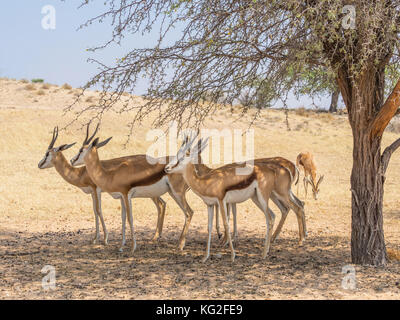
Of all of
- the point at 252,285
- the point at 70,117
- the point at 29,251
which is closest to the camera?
the point at 252,285

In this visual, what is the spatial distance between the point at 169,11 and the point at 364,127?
122 inches

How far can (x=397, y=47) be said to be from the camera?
6746 mm

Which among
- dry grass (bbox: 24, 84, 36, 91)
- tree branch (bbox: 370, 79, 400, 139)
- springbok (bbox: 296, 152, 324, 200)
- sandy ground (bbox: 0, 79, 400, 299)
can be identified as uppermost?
dry grass (bbox: 24, 84, 36, 91)

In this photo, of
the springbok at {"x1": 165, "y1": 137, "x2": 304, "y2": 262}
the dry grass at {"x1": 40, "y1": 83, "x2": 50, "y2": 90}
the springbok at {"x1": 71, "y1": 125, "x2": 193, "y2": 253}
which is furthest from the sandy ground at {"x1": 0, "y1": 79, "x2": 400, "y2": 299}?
the dry grass at {"x1": 40, "y1": 83, "x2": 50, "y2": 90}

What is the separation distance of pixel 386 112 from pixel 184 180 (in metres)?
3.15

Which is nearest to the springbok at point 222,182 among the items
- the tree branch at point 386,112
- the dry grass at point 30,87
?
the tree branch at point 386,112

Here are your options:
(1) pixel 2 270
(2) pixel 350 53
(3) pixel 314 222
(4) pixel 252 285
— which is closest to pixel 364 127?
(2) pixel 350 53

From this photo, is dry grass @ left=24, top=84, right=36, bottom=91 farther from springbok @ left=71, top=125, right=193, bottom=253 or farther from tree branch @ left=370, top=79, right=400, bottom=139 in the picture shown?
tree branch @ left=370, top=79, right=400, bottom=139

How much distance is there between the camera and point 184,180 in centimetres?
823

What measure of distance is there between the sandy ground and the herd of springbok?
0.42 meters

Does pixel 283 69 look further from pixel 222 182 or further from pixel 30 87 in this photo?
pixel 30 87

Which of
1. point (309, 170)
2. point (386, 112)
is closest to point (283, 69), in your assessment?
point (386, 112)

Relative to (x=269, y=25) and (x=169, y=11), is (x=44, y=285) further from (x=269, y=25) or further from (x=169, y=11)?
(x=269, y=25)

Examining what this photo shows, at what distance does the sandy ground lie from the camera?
6266 millimetres
